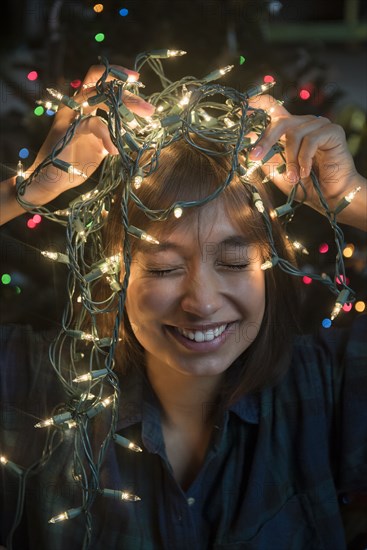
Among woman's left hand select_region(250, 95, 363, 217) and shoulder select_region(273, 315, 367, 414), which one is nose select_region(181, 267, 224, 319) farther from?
shoulder select_region(273, 315, 367, 414)

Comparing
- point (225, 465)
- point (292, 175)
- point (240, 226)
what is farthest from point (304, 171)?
point (225, 465)

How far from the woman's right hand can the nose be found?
21 cm

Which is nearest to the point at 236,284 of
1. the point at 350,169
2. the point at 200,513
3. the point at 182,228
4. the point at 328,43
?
the point at 182,228

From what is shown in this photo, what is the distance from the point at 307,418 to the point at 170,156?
1.63 ft

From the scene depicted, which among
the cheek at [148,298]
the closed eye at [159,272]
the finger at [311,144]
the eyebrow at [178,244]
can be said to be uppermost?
the finger at [311,144]

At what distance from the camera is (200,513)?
119cm

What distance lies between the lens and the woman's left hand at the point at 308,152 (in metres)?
1.03

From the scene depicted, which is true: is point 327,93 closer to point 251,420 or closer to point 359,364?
point 359,364

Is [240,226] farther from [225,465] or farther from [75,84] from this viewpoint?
[75,84]

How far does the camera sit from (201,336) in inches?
42.3

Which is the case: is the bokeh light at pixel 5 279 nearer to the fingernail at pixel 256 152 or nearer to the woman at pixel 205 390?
the woman at pixel 205 390

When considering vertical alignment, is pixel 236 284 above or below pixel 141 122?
below

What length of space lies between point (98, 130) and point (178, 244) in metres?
0.20

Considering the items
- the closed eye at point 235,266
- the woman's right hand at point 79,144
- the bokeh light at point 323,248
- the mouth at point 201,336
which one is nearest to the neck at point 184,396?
the mouth at point 201,336
